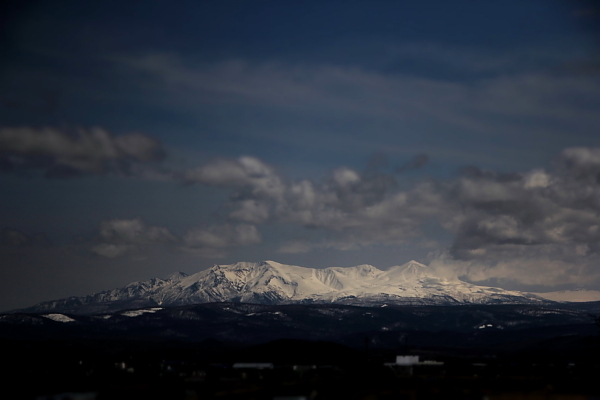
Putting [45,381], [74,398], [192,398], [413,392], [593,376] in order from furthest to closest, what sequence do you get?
[593,376], [45,381], [413,392], [192,398], [74,398]

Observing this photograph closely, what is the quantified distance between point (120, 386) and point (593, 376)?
12236cm

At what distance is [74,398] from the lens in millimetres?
109438

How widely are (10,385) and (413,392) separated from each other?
81.9 metres

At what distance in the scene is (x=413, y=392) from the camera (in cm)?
14000

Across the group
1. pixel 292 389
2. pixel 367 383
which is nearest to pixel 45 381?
pixel 292 389

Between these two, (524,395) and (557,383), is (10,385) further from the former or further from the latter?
(557,383)

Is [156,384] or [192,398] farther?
[156,384]

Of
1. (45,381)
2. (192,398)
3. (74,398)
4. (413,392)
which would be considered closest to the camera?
(74,398)

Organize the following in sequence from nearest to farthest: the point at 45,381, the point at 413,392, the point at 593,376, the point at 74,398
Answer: the point at 74,398 < the point at 413,392 < the point at 45,381 < the point at 593,376

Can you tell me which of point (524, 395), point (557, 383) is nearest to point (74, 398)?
point (524, 395)

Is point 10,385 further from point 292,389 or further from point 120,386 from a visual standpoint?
point 292,389

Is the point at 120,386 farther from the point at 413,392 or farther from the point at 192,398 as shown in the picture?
the point at 413,392

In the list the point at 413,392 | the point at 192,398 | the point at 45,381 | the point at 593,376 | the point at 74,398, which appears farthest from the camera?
the point at 593,376

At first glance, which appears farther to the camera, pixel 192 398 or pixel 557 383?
pixel 557 383
